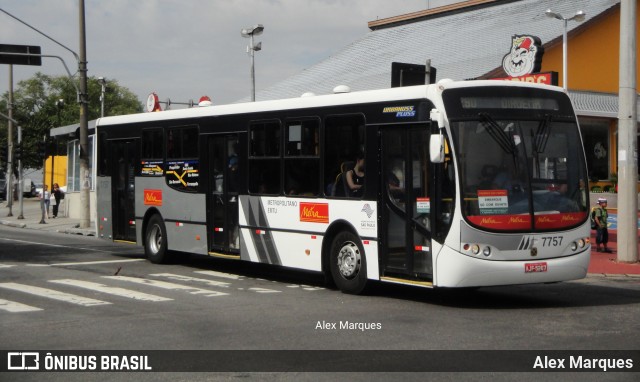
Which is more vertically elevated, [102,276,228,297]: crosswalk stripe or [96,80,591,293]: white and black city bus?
[96,80,591,293]: white and black city bus

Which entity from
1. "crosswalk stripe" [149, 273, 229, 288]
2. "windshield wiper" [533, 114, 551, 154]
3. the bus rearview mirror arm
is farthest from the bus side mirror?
"crosswalk stripe" [149, 273, 229, 288]

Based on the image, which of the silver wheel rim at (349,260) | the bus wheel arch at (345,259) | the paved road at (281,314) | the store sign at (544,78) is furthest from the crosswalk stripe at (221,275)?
the store sign at (544,78)

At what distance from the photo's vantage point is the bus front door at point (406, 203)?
12.4 m

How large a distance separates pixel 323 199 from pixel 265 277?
2.94 metres

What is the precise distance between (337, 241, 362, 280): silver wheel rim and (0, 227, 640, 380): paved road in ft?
1.19

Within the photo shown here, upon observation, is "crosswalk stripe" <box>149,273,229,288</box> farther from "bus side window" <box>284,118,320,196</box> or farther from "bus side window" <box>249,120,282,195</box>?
"bus side window" <box>284,118,320,196</box>

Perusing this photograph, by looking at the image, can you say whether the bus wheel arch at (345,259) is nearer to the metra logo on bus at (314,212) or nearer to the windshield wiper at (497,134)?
the metra logo on bus at (314,212)

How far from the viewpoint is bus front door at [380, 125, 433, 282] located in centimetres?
1240

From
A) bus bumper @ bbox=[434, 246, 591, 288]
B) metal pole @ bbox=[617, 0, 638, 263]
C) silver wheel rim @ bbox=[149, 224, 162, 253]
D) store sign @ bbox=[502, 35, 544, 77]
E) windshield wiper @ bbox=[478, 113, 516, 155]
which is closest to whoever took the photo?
bus bumper @ bbox=[434, 246, 591, 288]

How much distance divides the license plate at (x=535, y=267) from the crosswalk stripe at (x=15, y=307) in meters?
6.44

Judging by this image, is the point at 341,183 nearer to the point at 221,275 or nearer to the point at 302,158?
the point at 302,158

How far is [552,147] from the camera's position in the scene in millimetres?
12656

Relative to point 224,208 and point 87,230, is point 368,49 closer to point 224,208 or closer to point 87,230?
point 87,230

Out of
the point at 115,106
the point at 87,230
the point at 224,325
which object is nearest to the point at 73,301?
the point at 224,325
